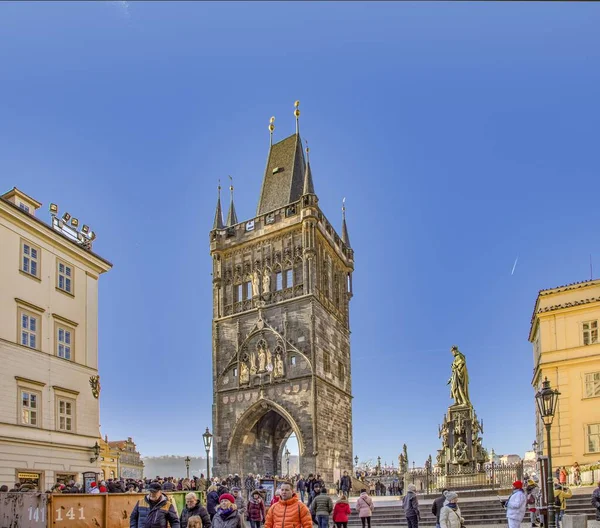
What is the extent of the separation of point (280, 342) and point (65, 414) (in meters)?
20.5

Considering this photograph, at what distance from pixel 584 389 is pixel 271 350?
20493 mm

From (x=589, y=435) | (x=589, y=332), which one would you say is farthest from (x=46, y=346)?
(x=589, y=332)

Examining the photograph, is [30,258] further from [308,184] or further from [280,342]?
[308,184]

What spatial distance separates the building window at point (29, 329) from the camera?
27406 millimetres

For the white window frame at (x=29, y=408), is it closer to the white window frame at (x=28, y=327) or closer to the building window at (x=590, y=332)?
the white window frame at (x=28, y=327)

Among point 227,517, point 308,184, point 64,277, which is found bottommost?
point 227,517

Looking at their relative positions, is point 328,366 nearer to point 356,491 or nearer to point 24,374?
point 356,491

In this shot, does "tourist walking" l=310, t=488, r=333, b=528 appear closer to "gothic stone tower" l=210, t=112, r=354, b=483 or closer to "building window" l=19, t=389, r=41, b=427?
"building window" l=19, t=389, r=41, b=427

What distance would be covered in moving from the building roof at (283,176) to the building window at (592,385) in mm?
25324

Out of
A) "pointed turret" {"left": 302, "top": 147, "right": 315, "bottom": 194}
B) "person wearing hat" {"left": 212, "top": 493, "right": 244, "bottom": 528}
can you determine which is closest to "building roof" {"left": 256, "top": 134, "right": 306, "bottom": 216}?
"pointed turret" {"left": 302, "top": 147, "right": 315, "bottom": 194}

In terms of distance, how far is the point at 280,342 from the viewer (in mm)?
47875

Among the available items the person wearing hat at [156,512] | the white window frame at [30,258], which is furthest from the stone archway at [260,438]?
the person wearing hat at [156,512]

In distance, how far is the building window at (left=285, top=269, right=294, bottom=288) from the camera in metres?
49.5

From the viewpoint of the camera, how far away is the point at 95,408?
3127cm
